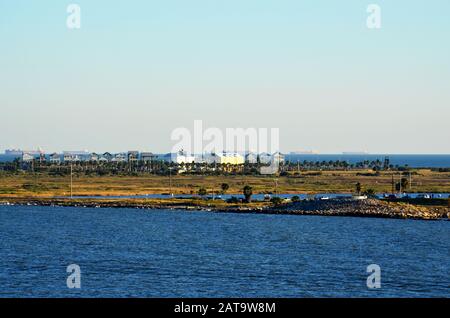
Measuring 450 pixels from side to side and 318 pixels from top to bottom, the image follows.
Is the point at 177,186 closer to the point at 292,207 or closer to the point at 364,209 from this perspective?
the point at 292,207

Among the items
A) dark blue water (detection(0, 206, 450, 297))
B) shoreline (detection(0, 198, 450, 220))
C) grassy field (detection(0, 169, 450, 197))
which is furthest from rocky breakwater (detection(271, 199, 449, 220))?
A: grassy field (detection(0, 169, 450, 197))

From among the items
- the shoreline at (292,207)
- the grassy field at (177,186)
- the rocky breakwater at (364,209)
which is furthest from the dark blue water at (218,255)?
the grassy field at (177,186)

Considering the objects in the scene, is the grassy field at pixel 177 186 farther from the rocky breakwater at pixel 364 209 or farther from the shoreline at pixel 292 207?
the rocky breakwater at pixel 364 209

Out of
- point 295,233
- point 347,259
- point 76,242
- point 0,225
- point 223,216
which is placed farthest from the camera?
point 223,216

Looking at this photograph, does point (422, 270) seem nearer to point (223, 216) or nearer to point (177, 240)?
point (177, 240)

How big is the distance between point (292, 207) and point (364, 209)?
12135mm

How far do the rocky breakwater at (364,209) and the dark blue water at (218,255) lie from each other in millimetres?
4764

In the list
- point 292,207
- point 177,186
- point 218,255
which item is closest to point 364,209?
point 292,207

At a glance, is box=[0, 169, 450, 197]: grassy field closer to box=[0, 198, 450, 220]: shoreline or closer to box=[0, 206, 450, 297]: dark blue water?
box=[0, 198, 450, 220]: shoreline

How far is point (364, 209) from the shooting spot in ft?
404

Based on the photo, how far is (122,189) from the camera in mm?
168750

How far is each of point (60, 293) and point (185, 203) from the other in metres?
83.9

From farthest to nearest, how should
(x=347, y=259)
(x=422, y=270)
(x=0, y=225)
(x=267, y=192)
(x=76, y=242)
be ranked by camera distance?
(x=267, y=192) < (x=0, y=225) < (x=76, y=242) < (x=347, y=259) < (x=422, y=270)

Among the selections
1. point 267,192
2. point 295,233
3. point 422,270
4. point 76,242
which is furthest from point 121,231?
point 267,192
